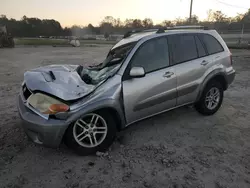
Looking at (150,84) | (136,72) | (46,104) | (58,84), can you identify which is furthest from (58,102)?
(150,84)

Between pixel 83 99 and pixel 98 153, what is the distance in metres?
0.85

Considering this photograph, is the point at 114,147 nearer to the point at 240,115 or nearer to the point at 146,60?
the point at 146,60

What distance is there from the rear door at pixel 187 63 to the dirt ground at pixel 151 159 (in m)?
0.64

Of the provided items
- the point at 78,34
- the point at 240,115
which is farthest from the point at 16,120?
the point at 78,34

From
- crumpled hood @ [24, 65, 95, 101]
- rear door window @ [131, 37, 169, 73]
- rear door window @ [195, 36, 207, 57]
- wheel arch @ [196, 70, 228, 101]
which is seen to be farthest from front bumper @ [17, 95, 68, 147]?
rear door window @ [195, 36, 207, 57]

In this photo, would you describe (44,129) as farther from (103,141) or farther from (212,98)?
(212,98)

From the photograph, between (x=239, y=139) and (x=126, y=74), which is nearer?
(x=126, y=74)

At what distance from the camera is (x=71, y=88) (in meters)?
2.92

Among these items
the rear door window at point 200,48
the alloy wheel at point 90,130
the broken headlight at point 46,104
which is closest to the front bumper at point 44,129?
the broken headlight at point 46,104

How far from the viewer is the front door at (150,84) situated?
10.6 ft

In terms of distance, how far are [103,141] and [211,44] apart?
284 cm

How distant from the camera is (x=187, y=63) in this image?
3.81 m

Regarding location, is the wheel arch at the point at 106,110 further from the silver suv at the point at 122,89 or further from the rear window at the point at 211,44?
the rear window at the point at 211,44

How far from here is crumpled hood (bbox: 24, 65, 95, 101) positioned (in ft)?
9.27
